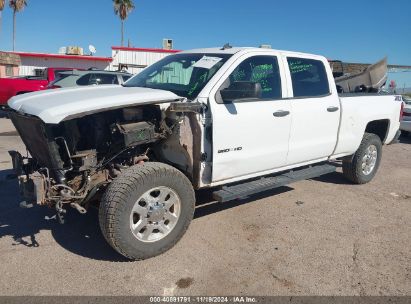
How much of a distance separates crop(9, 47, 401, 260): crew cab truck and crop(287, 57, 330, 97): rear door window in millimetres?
20

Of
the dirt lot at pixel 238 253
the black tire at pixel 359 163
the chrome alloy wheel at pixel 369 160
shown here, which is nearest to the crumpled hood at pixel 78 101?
the dirt lot at pixel 238 253

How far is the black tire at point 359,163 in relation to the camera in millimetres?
5914

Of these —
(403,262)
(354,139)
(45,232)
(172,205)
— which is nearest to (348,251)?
(403,262)

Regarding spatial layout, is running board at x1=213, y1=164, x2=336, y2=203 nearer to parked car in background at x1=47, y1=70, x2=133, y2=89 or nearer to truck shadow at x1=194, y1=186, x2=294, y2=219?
truck shadow at x1=194, y1=186, x2=294, y2=219

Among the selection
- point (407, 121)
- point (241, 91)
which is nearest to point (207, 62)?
point (241, 91)

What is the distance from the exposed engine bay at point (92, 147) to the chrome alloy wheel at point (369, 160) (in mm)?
3538

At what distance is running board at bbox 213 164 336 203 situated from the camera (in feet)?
13.1

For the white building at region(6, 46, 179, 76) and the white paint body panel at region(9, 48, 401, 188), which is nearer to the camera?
the white paint body panel at region(9, 48, 401, 188)

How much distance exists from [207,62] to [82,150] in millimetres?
1653

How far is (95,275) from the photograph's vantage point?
3248 millimetres

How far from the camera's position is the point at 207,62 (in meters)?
4.12

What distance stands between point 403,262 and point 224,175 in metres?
1.98

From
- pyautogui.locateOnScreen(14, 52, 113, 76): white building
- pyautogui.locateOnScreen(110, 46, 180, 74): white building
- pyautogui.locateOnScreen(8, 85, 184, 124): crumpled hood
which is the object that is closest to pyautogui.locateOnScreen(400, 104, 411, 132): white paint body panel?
pyautogui.locateOnScreen(8, 85, 184, 124): crumpled hood

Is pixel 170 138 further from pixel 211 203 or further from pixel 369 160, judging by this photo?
pixel 369 160
